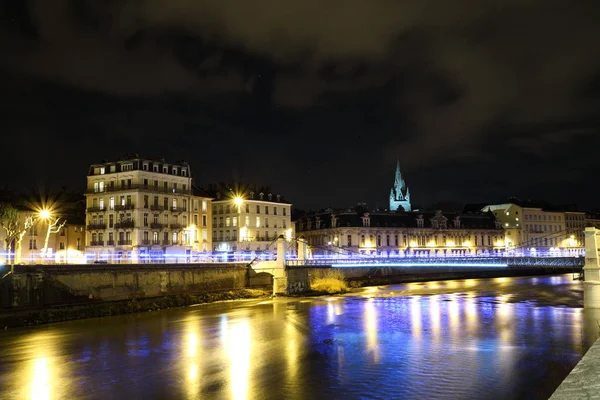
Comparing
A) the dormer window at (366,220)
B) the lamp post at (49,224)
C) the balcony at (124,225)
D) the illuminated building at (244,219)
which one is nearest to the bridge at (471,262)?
the illuminated building at (244,219)

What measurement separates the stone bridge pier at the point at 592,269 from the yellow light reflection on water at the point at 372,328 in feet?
55.2

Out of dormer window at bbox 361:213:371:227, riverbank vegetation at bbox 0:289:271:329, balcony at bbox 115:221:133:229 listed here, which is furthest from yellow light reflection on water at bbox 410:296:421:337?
dormer window at bbox 361:213:371:227

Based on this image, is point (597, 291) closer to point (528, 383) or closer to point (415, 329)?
point (415, 329)

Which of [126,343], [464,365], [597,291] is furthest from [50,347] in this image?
[597,291]

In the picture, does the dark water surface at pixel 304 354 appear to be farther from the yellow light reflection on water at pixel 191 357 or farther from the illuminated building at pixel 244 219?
the illuminated building at pixel 244 219

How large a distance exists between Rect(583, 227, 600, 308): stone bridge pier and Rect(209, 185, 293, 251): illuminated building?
50834 millimetres

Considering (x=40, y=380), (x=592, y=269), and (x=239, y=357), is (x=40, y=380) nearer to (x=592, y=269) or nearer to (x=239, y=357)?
(x=239, y=357)

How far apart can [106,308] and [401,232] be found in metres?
77.7

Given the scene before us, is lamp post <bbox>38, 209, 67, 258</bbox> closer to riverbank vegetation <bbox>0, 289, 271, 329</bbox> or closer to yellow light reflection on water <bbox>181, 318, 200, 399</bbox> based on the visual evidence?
riverbank vegetation <bbox>0, 289, 271, 329</bbox>

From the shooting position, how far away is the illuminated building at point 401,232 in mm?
108875

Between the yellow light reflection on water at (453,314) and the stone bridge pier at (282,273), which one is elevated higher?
the stone bridge pier at (282,273)

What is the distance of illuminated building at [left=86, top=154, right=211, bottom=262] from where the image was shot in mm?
71938

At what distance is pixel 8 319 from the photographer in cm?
3847

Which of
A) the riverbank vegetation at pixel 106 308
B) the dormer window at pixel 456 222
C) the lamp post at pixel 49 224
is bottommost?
the riverbank vegetation at pixel 106 308
